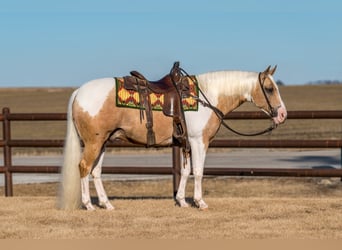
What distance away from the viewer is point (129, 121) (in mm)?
8883

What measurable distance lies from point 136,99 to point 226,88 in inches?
46.1

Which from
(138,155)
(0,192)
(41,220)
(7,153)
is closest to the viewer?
(41,220)

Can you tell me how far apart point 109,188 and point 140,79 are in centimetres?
703

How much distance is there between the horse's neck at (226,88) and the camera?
9.18m

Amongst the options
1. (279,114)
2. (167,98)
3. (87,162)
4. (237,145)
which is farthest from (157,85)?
(237,145)

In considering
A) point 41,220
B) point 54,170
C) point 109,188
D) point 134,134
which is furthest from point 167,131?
point 109,188

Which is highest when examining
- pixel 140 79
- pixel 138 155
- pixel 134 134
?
pixel 140 79

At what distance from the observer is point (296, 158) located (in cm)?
2334

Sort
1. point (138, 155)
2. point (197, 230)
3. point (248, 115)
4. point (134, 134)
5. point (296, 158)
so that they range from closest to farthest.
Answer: point (197, 230), point (134, 134), point (248, 115), point (296, 158), point (138, 155)

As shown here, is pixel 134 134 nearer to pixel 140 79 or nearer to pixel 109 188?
pixel 140 79

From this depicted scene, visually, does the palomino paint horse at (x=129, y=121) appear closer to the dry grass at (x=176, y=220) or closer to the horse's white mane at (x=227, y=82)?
the horse's white mane at (x=227, y=82)

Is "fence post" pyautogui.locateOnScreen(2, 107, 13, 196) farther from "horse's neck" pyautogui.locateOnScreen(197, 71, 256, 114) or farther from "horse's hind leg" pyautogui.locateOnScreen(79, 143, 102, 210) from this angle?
"horse's neck" pyautogui.locateOnScreen(197, 71, 256, 114)

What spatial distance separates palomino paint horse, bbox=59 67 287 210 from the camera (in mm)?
8727

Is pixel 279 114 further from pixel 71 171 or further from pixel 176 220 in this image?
pixel 71 171
